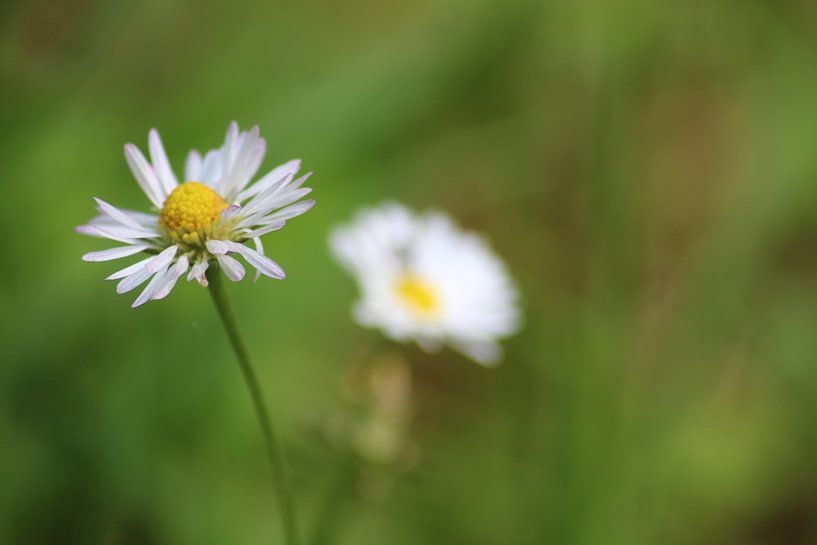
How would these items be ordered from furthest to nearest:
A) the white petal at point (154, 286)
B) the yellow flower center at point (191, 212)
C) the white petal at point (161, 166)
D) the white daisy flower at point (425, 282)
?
the white daisy flower at point (425, 282) < the white petal at point (161, 166) < the yellow flower center at point (191, 212) < the white petal at point (154, 286)

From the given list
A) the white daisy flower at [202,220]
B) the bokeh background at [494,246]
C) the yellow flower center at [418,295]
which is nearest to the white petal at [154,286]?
the white daisy flower at [202,220]

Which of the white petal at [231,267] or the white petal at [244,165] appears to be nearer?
the white petal at [231,267]

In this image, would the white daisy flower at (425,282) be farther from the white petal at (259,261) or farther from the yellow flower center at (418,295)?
the white petal at (259,261)

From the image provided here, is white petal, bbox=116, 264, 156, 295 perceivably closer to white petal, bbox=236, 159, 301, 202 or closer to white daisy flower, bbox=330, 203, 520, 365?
white petal, bbox=236, 159, 301, 202

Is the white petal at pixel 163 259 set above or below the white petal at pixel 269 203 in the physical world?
below

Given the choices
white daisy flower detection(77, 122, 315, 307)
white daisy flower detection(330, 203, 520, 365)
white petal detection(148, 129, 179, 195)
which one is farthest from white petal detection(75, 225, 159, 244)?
white daisy flower detection(330, 203, 520, 365)
